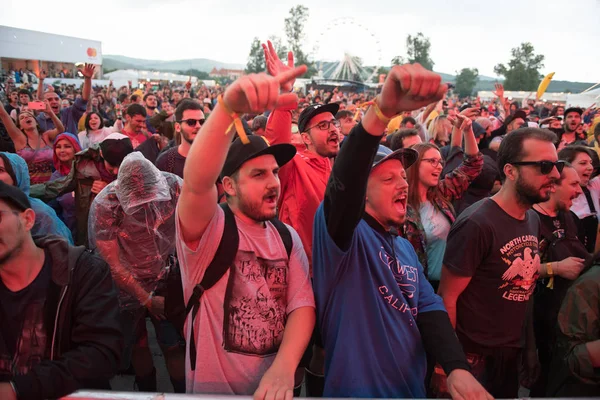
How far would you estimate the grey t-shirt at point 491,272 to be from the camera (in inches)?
92.6

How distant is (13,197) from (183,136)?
2821 millimetres

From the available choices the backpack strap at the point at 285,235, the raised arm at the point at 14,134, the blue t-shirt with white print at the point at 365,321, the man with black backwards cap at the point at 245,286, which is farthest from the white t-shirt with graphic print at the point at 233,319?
the raised arm at the point at 14,134

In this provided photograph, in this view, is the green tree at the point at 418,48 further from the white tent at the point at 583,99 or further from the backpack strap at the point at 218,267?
the backpack strap at the point at 218,267

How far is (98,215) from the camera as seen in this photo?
109 inches

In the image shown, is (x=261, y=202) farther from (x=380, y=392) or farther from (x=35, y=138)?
(x=35, y=138)

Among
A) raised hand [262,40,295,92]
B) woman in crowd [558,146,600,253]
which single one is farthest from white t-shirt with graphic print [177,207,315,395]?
woman in crowd [558,146,600,253]

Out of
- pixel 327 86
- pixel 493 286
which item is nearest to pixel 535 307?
pixel 493 286

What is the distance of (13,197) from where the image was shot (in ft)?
5.69

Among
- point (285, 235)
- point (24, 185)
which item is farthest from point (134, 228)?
point (285, 235)

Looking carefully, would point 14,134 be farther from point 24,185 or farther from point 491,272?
point 491,272

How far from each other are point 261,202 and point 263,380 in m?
0.69

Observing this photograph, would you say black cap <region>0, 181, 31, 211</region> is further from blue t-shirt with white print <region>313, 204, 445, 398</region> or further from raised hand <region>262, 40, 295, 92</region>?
raised hand <region>262, 40, 295, 92</region>

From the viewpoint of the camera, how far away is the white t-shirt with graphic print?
1.77 meters

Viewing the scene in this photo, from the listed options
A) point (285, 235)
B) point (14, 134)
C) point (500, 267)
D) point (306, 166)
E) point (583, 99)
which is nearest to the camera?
point (285, 235)
